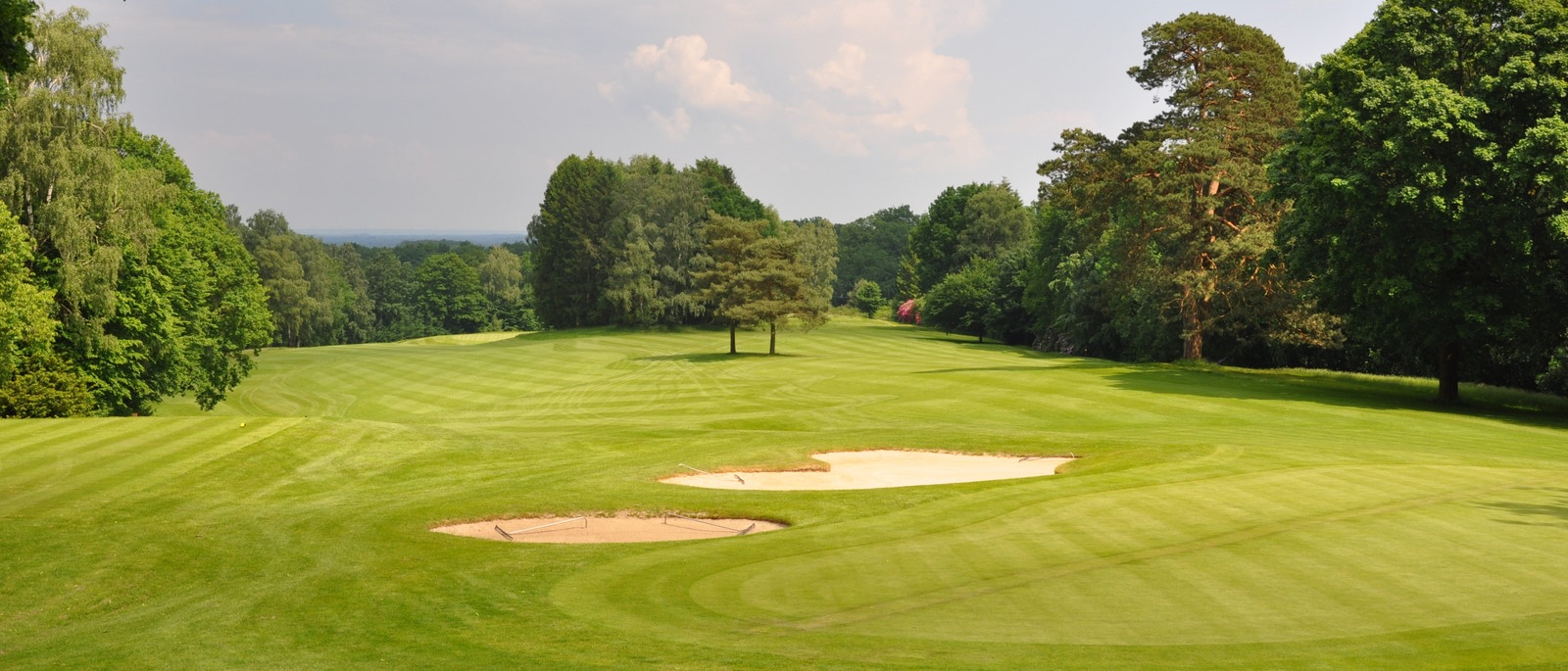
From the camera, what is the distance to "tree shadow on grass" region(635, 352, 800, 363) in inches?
2776

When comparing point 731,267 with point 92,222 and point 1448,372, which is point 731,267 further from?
point 1448,372

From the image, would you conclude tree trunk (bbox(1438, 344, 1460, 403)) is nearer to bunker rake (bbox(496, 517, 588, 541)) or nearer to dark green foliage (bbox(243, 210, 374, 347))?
bunker rake (bbox(496, 517, 588, 541))

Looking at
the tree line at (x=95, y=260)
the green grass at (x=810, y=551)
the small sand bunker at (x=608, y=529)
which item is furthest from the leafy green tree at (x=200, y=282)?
the small sand bunker at (x=608, y=529)

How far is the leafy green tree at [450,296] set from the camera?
161625mm

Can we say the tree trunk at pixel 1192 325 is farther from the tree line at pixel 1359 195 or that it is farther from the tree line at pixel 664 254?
the tree line at pixel 664 254

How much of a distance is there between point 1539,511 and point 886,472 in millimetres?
13089

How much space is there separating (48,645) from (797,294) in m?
61.5

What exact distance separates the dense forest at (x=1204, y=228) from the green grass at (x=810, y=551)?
238 inches

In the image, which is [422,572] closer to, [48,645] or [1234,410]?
[48,645]

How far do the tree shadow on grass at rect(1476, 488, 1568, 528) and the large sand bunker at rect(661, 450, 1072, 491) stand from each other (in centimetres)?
906

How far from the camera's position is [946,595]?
12.7m

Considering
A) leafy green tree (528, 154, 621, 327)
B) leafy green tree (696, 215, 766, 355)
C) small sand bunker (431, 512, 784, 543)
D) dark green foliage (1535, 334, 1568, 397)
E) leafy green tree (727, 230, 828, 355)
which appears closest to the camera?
small sand bunker (431, 512, 784, 543)

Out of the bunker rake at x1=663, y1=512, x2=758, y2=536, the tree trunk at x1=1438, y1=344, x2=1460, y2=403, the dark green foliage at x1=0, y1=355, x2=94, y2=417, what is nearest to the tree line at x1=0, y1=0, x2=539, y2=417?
the dark green foliage at x1=0, y1=355, x2=94, y2=417

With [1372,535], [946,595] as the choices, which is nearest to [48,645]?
[946,595]
